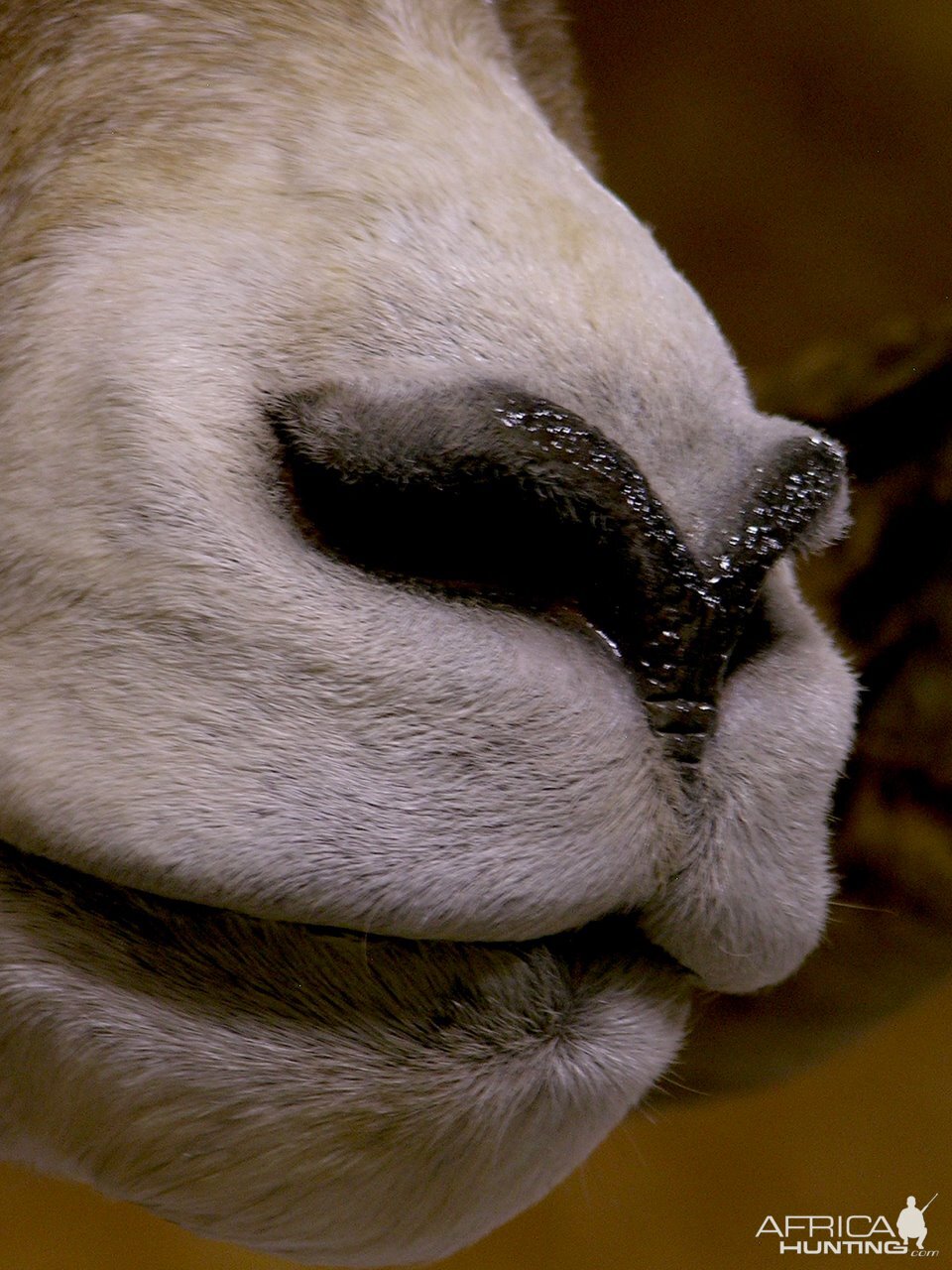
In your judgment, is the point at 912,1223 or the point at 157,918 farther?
the point at 912,1223

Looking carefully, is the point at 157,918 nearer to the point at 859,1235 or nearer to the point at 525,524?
the point at 525,524

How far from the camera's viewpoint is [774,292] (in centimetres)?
134

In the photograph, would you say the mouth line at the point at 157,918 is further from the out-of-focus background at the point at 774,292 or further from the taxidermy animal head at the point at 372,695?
the out-of-focus background at the point at 774,292

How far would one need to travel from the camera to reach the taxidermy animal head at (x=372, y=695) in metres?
0.52

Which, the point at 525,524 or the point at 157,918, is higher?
the point at 525,524

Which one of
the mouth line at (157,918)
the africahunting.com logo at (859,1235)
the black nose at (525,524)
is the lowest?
the africahunting.com logo at (859,1235)

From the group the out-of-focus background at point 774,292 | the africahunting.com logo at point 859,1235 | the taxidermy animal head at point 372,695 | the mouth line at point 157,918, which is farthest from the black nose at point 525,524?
the africahunting.com logo at point 859,1235

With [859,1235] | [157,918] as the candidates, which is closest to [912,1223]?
[859,1235]

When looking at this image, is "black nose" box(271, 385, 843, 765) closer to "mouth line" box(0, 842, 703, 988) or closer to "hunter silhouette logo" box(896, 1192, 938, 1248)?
"mouth line" box(0, 842, 703, 988)

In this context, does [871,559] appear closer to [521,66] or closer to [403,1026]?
[521,66]

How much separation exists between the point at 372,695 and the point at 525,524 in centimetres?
9

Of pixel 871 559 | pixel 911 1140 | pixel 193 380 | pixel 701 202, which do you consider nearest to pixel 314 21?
pixel 193 380

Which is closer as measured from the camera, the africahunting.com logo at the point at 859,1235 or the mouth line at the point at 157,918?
the mouth line at the point at 157,918

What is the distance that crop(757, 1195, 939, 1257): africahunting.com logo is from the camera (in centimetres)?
102
